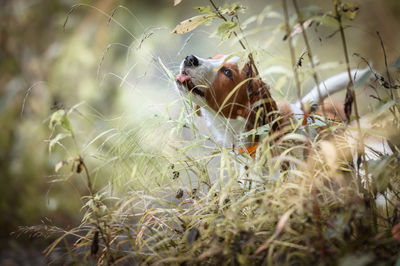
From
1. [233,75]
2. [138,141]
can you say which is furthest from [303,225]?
[233,75]

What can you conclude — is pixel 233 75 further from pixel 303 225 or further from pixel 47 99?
pixel 47 99

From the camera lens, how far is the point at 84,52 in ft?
10.3

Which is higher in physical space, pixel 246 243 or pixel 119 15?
pixel 119 15

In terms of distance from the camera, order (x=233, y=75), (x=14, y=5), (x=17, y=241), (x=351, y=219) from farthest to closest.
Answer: (x=14, y=5) < (x=17, y=241) < (x=233, y=75) < (x=351, y=219)

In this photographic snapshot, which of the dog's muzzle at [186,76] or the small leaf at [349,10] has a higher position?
the small leaf at [349,10]

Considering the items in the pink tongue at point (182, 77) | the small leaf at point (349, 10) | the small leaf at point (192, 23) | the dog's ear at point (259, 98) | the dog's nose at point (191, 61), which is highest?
the small leaf at point (192, 23)

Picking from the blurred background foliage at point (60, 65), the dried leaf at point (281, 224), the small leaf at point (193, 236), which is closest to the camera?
the dried leaf at point (281, 224)

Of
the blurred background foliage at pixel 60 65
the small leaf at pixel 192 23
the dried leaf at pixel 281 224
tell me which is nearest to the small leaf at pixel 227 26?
the small leaf at pixel 192 23

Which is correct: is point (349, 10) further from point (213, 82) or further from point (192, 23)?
point (213, 82)

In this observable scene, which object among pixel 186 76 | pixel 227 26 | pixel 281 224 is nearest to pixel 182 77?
pixel 186 76

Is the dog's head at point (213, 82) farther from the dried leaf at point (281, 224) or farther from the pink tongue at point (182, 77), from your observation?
the dried leaf at point (281, 224)

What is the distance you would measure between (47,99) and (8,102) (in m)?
0.35

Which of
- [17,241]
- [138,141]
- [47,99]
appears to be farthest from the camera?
[47,99]

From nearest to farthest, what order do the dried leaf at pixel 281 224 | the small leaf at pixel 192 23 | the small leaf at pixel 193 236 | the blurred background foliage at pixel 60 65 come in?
the dried leaf at pixel 281 224 → the small leaf at pixel 193 236 → the small leaf at pixel 192 23 → the blurred background foliage at pixel 60 65
